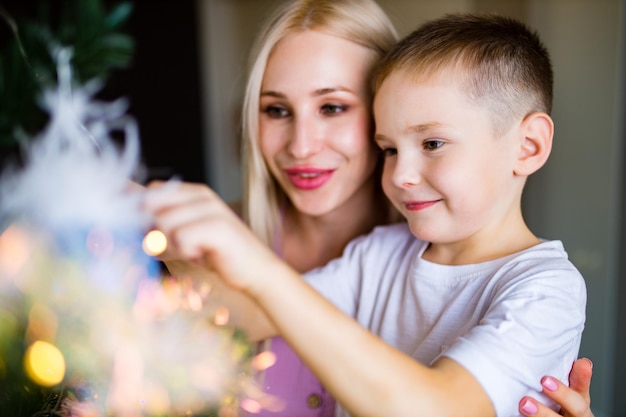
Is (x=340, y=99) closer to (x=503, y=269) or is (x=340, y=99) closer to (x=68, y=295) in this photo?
(x=503, y=269)

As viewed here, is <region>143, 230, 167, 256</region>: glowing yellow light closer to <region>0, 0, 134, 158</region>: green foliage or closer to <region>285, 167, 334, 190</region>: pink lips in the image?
<region>0, 0, 134, 158</region>: green foliage

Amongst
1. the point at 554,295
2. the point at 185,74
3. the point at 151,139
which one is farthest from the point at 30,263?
the point at 185,74

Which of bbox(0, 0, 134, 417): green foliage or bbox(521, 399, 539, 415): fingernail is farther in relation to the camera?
bbox(0, 0, 134, 417): green foliage

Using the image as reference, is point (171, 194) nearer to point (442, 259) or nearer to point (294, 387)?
point (442, 259)

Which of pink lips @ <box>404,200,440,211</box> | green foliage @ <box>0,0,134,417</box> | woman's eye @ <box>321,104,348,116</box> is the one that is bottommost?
pink lips @ <box>404,200,440,211</box>

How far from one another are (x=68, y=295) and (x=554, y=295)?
1.80ft

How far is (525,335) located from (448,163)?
0.86ft

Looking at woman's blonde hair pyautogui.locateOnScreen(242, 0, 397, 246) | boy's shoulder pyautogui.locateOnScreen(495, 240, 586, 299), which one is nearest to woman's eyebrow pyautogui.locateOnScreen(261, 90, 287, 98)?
woman's blonde hair pyautogui.locateOnScreen(242, 0, 397, 246)

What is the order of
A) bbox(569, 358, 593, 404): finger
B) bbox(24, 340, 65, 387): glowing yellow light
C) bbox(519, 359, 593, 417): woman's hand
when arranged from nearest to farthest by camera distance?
bbox(24, 340, 65, 387): glowing yellow light, bbox(519, 359, 593, 417): woman's hand, bbox(569, 358, 593, 404): finger

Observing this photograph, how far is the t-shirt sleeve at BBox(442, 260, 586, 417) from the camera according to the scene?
65 cm

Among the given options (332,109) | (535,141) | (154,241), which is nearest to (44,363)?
(154,241)

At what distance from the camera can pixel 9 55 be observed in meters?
0.91

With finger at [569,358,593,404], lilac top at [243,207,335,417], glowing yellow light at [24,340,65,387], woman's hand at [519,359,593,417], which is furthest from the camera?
lilac top at [243,207,335,417]

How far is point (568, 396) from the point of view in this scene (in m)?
0.77
